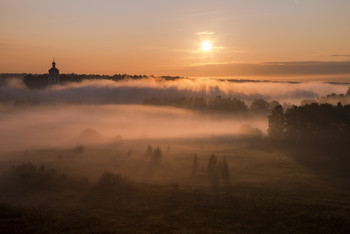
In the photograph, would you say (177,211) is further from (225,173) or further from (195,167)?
(195,167)

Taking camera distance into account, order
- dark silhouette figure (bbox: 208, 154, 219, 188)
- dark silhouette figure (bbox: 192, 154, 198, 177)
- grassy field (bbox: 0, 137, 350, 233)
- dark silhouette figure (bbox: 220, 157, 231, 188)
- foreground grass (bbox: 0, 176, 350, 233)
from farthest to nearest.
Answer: dark silhouette figure (bbox: 192, 154, 198, 177)
dark silhouette figure (bbox: 208, 154, 219, 188)
dark silhouette figure (bbox: 220, 157, 231, 188)
grassy field (bbox: 0, 137, 350, 233)
foreground grass (bbox: 0, 176, 350, 233)

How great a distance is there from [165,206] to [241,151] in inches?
1922

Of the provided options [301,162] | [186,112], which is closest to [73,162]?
[301,162]

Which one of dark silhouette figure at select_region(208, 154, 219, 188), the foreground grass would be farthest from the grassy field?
dark silhouette figure at select_region(208, 154, 219, 188)

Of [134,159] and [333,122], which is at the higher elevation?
[333,122]

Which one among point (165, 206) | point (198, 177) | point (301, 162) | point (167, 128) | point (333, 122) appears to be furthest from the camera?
point (167, 128)

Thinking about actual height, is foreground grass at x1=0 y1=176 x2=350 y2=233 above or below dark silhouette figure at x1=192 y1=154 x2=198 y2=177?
above

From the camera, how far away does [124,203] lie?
44.3m

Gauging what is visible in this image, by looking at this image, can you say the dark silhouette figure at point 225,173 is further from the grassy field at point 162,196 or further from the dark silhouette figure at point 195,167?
the dark silhouette figure at point 195,167

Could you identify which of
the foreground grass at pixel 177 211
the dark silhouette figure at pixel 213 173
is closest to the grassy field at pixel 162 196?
the foreground grass at pixel 177 211

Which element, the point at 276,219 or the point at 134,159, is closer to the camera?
the point at 276,219

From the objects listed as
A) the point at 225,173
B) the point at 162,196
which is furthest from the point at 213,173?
the point at 162,196

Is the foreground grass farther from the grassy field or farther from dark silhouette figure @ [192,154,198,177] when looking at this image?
dark silhouette figure @ [192,154,198,177]

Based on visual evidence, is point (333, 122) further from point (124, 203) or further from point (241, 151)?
point (124, 203)
